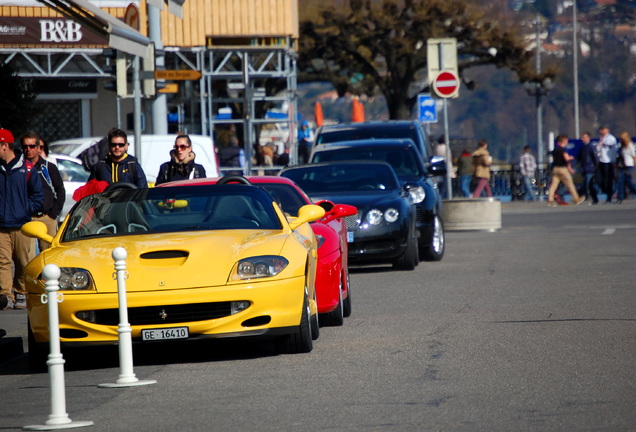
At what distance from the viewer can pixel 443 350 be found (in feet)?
31.2

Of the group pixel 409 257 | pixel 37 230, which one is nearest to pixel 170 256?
pixel 37 230

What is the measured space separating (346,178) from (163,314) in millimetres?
8759

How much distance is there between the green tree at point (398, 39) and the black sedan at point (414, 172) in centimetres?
2515

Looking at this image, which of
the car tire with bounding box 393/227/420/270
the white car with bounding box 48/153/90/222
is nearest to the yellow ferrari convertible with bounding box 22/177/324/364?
the car tire with bounding box 393/227/420/270

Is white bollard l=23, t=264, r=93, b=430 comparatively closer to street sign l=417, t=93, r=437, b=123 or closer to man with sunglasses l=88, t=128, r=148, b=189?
man with sunglasses l=88, t=128, r=148, b=189

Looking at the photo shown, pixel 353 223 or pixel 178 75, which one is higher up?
pixel 178 75

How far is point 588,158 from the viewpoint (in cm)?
3472

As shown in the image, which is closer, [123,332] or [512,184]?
[123,332]

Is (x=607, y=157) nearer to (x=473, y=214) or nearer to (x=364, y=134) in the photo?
(x=473, y=214)

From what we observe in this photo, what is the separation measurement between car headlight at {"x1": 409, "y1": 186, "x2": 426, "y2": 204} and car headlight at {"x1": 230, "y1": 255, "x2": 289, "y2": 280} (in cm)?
914

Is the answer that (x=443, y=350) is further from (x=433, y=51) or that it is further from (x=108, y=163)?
(x=433, y=51)

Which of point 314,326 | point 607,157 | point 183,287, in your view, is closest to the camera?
point 183,287

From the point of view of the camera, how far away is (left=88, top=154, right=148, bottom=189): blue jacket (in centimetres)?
1370

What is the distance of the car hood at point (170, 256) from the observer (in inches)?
358
